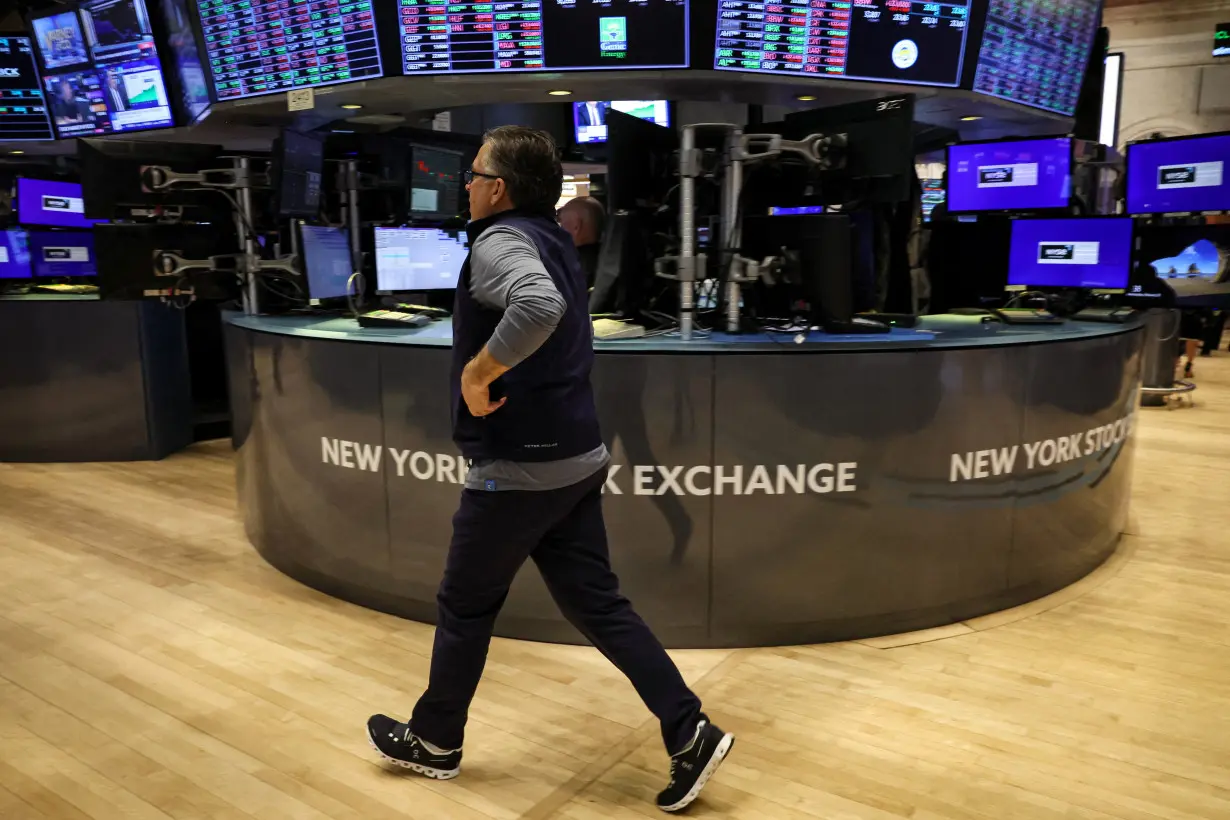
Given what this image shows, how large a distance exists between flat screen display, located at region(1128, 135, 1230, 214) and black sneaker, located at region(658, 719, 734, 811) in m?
5.17

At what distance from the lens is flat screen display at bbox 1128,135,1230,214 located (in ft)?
18.3

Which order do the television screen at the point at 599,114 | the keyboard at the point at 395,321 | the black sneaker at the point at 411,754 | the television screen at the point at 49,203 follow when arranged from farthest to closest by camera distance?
the television screen at the point at 49,203 < the television screen at the point at 599,114 < the keyboard at the point at 395,321 < the black sneaker at the point at 411,754

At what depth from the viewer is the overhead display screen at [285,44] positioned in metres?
4.08

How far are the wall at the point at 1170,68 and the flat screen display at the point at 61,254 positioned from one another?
1194 centimetres

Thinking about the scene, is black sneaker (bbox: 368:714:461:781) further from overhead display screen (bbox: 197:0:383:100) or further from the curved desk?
overhead display screen (bbox: 197:0:383:100)

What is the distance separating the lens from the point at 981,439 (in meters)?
3.16

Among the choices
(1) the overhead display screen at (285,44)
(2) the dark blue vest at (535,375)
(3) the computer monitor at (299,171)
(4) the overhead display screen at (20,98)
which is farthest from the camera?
(4) the overhead display screen at (20,98)

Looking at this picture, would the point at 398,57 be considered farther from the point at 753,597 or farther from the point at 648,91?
the point at 753,597

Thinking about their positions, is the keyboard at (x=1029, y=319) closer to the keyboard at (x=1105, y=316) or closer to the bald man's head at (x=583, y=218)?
the keyboard at (x=1105, y=316)

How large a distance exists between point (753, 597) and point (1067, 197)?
3412 mm

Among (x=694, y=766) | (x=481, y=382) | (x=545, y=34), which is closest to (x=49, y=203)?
(x=545, y=34)

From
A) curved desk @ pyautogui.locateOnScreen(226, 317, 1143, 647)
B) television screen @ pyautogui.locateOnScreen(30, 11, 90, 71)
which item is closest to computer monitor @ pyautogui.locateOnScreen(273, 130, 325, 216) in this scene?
curved desk @ pyautogui.locateOnScreen(226, 317, 1143, 647)

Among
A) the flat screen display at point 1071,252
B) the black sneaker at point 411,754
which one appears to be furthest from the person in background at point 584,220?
the flat screen display at point 1071,252

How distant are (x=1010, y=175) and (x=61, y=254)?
6120 mm
